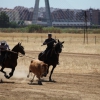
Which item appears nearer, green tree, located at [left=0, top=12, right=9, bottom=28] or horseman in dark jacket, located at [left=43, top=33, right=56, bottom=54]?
horseman in dark jacket, located at [left=43, top=33, right=56, bottom=54]

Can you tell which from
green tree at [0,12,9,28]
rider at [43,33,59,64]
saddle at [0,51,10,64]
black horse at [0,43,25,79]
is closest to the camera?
black horse at [0,43,25,79]

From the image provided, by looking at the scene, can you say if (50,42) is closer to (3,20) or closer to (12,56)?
(12,56)

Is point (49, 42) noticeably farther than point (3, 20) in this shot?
No

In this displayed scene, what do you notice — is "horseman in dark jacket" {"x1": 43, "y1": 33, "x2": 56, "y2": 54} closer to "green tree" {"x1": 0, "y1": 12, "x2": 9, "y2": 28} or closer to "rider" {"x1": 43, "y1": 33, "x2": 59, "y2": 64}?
"rider" {"x1": 43, "y1": 33, "x2": 59, "y2": 64}

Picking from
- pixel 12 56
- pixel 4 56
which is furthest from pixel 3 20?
pixel 12 56

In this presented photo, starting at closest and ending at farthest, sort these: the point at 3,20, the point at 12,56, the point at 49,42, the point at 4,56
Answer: the point at 12,56 → the point at 4,56 → the point at 49,42 → the point at 3,20

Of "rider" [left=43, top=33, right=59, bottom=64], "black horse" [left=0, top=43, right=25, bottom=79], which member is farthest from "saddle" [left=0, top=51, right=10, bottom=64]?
"rider" [left=43, top=33, right=59, bottom=64]

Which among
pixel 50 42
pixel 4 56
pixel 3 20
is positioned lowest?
pixel 4 56

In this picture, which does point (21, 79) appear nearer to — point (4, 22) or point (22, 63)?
point (22, 63)

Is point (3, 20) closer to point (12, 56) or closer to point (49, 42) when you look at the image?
point (49, 42)

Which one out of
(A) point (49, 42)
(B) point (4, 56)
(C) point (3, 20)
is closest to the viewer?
(B) point (4, 56)

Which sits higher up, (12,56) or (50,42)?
(50,42)

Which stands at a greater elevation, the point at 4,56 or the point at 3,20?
the point at 3,20

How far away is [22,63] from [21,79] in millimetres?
11060
